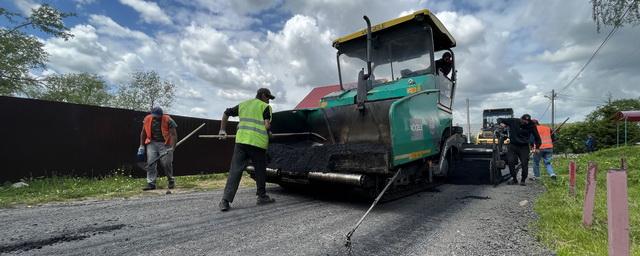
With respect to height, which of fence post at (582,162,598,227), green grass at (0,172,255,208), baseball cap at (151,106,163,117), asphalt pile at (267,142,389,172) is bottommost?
green grass at (0,172,255,208)

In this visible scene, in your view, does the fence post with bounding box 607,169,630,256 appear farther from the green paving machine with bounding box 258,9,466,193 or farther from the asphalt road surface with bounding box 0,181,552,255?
the green paving machine with bounding box 258,9,466,193

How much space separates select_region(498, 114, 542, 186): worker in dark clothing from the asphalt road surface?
2473 millimetres

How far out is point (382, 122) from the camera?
184 inches

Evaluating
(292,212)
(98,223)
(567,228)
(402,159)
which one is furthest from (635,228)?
(98,223)

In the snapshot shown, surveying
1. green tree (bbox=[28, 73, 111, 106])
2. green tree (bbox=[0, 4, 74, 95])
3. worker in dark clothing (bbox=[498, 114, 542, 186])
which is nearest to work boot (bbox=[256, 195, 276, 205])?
worker in dark clothing (bbox=[498, 114, 542, 186])

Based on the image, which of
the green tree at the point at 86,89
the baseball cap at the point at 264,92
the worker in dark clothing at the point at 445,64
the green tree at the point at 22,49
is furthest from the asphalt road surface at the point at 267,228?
the green tree at the point at 86,89

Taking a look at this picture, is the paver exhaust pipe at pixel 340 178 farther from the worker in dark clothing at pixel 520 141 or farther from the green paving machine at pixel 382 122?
the worker in dark clothing at pixel 520 141

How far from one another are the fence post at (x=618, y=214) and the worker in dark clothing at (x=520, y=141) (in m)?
5.48

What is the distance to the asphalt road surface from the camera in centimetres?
276

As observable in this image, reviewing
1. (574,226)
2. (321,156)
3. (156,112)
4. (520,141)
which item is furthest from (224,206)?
(520,141)

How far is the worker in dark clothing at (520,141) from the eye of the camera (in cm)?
719

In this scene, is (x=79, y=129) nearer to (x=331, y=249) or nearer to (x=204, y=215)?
(x=204, y=215)

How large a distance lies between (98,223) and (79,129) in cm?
447

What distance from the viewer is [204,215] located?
3887 millimetres
